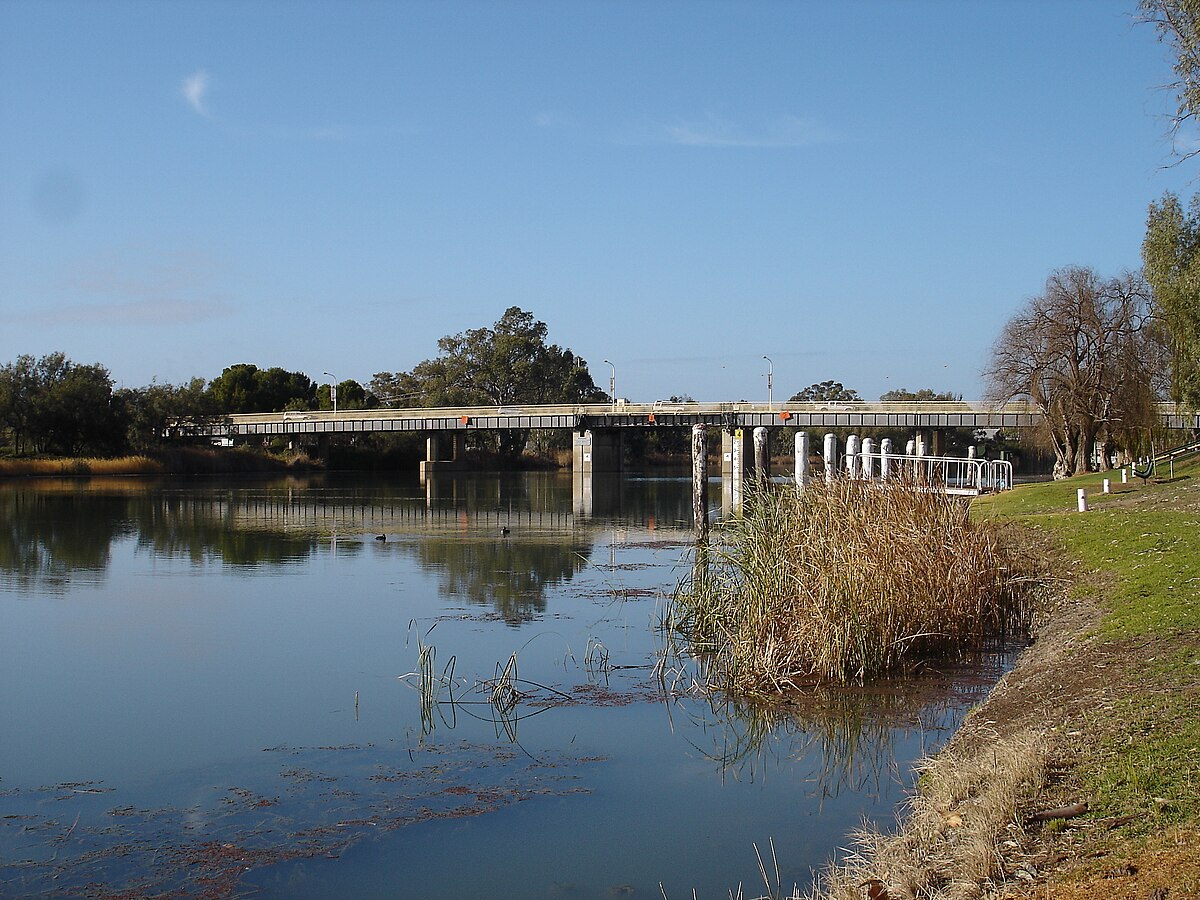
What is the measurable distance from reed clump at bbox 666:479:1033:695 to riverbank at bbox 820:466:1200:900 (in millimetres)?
1630

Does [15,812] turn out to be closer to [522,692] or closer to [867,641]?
[522,692]

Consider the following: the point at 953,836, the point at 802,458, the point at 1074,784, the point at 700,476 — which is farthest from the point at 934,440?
the point at 953,836

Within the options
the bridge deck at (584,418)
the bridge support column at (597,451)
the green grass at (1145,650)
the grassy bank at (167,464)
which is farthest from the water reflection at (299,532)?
the bridge support column at (597,451)

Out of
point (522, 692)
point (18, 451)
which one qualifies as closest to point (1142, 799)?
point (522, 692)

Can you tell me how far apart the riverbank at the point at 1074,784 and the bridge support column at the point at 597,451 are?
269 ft

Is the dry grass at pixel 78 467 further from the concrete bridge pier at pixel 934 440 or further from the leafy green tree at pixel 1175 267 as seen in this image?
the leafy green tree at pixel 1175 267

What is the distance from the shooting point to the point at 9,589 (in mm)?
25172

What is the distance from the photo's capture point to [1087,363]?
4956 cm

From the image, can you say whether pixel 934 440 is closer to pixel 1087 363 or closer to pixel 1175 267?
pixel 1087 363

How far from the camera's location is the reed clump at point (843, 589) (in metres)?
14.2

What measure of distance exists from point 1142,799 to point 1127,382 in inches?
1770

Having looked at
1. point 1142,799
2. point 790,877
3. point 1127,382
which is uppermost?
point 1127,382

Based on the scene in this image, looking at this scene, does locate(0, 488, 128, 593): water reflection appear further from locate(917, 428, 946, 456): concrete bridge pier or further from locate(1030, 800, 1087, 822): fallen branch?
locate(917, 428, 946, 456): concrete bridge pier

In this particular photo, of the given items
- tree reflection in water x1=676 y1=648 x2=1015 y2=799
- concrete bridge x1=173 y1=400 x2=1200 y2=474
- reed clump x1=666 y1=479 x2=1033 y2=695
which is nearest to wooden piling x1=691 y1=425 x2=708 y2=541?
reed clump x1=666 y1=479 x2=1033 y2=695
